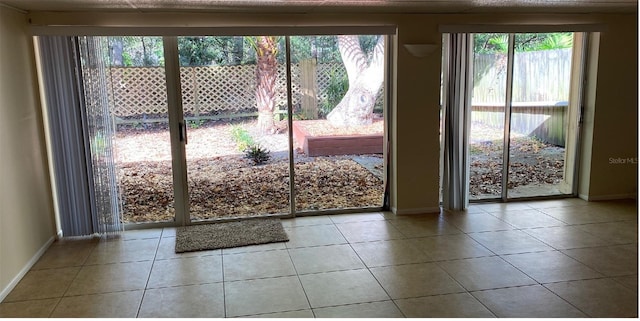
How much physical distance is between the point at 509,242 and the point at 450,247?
1.58 feet

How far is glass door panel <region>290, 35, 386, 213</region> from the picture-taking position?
422cm

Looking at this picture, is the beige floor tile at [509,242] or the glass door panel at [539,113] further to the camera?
the glass door panel at [539,113]

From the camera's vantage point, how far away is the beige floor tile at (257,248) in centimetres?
357

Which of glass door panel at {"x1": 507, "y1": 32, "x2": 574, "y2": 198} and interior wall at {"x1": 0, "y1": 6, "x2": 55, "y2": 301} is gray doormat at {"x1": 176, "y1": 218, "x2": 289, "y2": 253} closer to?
interior wall at {"x1": 0, "y1": 6, "x2": 55, "y2": 301}

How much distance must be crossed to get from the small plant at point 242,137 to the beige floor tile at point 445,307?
2145 mm

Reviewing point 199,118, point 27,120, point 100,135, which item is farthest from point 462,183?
point 27,120

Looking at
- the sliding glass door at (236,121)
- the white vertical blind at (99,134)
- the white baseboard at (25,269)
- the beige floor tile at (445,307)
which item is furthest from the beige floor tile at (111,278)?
the beige floor tile at (445,307)

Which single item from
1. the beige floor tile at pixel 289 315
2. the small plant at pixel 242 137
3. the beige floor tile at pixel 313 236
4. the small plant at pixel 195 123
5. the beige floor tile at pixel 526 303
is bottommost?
the beige floor tile at pixel 289 315

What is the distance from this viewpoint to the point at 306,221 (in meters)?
4.29

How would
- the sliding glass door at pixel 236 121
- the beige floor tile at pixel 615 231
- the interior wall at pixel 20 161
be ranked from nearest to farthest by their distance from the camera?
1. the interior wall at pixel 20 161
2. the beige floor tile at pixel 615 231
3. the sliding glass door at pixel 236 121

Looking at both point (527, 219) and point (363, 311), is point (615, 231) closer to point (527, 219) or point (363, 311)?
point (527, 219)

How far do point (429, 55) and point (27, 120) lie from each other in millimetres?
3248

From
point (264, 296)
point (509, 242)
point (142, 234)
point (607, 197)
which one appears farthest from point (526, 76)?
point (142, 234)

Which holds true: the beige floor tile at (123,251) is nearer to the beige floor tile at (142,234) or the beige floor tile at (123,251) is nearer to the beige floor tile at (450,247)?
the beige floor tile at (142,234)
